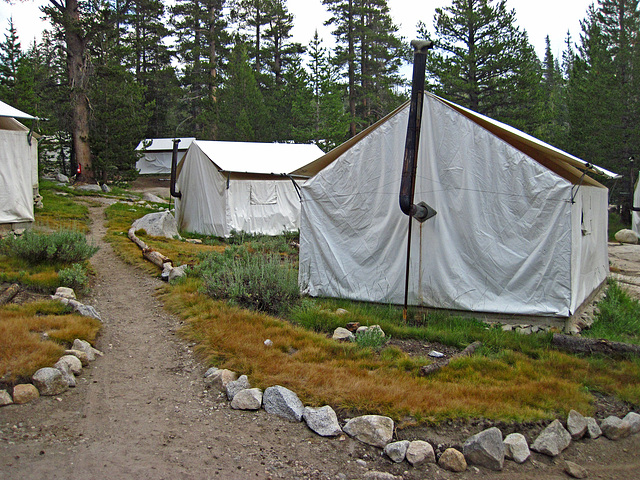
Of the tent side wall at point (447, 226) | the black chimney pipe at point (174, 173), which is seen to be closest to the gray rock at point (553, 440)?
the tent side wall at point (447, 226)

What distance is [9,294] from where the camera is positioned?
5.76m

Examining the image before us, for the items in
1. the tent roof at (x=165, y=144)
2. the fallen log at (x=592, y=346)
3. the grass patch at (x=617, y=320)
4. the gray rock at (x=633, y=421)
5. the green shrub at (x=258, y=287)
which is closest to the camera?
the gray rock at (x=633, y=421)

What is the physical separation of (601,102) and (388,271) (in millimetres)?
17247

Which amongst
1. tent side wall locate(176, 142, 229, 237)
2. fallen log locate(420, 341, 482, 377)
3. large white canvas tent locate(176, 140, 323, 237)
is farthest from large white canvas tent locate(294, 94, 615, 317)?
tent side wall locate(176, 142, 229, 237)

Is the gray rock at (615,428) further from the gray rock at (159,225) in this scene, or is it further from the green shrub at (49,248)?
the gray rock at (159,225)

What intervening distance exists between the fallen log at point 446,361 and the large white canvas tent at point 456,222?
1.08 metres

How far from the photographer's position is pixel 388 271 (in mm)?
6805

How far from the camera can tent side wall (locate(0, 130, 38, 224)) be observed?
32.4 feet

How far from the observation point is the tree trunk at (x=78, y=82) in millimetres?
18281

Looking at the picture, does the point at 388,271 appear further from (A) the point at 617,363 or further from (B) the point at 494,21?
(B) the point at 494,21

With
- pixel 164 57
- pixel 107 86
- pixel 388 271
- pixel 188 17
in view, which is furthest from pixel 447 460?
pixel 164 57

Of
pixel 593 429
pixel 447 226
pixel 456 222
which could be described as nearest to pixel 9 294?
pixel 447 226

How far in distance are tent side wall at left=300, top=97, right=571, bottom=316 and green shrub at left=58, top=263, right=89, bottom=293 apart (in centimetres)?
303

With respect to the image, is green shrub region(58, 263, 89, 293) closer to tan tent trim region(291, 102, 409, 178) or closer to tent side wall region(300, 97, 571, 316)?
tent side wall region(300, 97, 571, 316)
